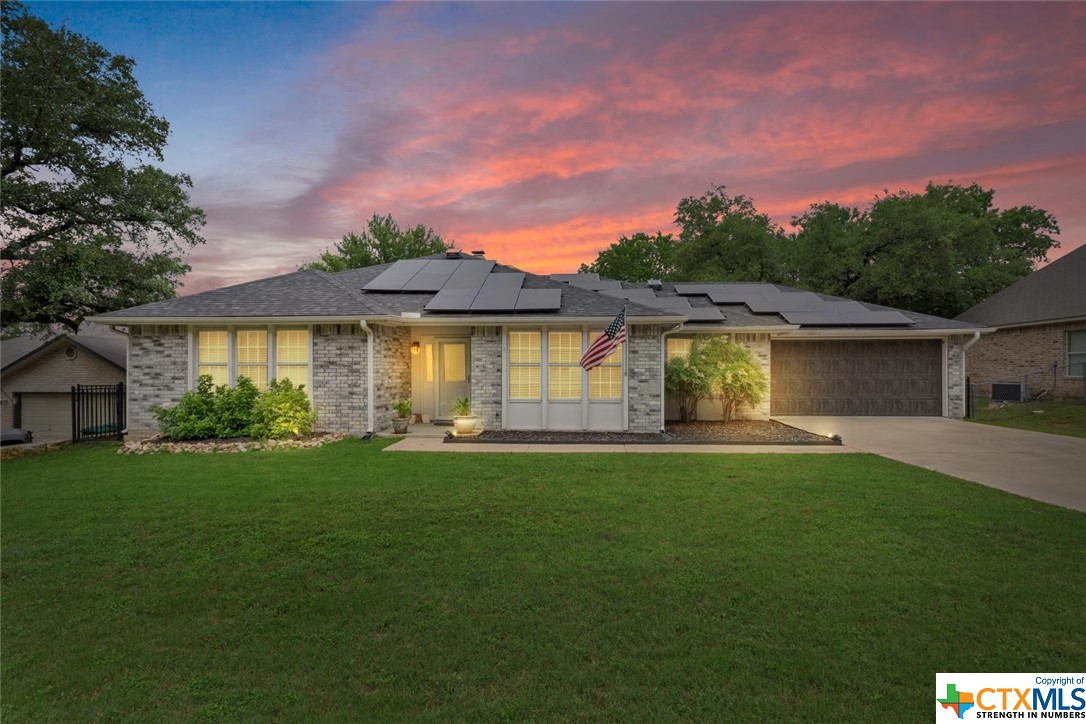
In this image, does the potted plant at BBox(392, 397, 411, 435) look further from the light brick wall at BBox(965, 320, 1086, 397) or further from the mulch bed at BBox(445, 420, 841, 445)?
the light brick wall at BBox(965, 320, 1086, 397)

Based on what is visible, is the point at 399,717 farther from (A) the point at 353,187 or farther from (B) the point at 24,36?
(A) the point at 353,187

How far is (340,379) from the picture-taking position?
11258 mm

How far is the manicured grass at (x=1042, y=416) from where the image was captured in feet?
40.7

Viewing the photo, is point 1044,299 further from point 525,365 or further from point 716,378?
point 525,365

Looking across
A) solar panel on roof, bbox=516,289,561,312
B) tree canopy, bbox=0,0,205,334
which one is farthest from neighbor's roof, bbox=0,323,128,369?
solar panel on roof, bbox=516,289,561,312

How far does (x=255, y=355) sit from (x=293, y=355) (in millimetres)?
903

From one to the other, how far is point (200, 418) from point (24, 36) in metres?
9.25

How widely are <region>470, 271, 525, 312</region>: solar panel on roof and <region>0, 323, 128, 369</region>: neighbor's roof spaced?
12.6 metres

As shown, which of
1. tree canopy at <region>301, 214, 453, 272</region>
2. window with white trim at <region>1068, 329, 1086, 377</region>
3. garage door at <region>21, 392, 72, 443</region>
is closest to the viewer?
window with white trim at <region>1068, 329, 1086, 377</region>

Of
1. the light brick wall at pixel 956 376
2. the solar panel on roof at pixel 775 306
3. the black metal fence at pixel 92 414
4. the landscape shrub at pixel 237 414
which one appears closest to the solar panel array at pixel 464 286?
the landscape shrub at pixel 237 414

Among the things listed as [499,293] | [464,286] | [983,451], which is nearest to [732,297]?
[499,293]

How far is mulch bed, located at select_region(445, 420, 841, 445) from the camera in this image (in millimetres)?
10227

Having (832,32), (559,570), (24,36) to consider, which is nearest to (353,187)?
(24,36)

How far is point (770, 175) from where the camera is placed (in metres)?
18.8
